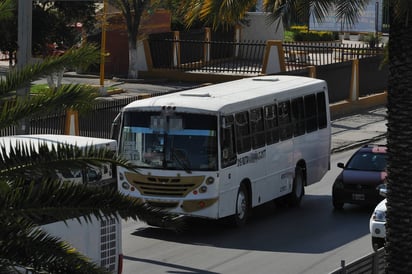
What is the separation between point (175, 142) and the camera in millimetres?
22625

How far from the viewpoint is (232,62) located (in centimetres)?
5791

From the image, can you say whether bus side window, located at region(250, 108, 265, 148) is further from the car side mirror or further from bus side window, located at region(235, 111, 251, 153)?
the car side mirror

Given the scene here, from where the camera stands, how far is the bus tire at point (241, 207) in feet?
77.1

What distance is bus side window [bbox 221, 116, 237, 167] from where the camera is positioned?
2272cm

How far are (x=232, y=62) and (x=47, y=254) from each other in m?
48.3

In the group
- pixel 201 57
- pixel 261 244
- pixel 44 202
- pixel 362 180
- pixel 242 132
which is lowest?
pixel 261 244

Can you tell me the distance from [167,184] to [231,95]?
8.89ft

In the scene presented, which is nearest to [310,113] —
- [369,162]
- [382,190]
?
[369,162]

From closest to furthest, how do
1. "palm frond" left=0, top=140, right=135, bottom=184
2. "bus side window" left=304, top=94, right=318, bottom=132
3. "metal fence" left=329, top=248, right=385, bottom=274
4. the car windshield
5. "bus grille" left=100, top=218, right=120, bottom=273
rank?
"palm frond" left=0, top=140, right=135, bottom=184 → "metal fence" left=329, top=248, right=385, bottom=274 → "bus grille" left=100, top=218, right=120, bottom=273 → the car windshield → "bus side window" left=304, top=94, right=318, bottom=132

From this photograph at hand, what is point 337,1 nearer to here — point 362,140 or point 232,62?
point 362,140

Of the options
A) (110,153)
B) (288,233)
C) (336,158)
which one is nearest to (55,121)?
(288,233)

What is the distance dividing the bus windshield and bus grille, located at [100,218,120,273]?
19.0ft

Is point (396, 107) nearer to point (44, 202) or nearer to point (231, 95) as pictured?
point (44, 202)

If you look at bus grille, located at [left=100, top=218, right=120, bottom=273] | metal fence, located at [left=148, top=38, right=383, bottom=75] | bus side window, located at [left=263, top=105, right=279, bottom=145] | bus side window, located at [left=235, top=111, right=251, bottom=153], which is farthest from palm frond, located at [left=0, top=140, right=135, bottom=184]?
metal fence, located at [left=148, top=38, right=383, bottom=75]
